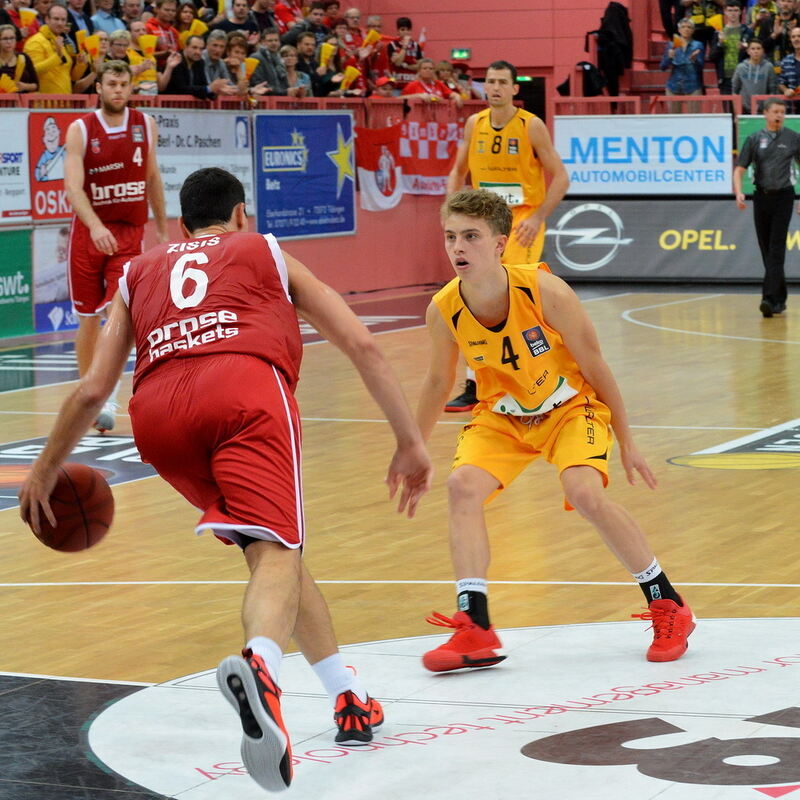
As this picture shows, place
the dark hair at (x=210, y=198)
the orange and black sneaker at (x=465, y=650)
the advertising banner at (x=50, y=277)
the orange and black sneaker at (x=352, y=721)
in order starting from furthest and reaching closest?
the advertising banner at (x=50, y=277) → the orange and black sneaker at (x=465, y=650) → the orange and black sneaker at (x=352, y=721) → the dark hair at (x=210, y=198)

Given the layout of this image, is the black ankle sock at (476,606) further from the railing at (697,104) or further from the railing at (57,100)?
the railing at (697,104)

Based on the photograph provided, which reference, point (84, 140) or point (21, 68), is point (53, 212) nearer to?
point (21, 68)

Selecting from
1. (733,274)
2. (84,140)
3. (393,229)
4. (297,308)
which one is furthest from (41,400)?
(733,274)

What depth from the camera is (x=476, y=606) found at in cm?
526

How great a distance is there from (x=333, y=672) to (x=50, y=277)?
41.5 ft

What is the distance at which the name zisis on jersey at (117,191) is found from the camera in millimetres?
10523

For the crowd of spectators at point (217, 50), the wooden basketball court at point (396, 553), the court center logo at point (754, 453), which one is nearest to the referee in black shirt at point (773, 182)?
the wooden basketball court at point (396, 553)

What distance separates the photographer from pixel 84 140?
10.4 m

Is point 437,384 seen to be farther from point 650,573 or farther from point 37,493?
point 37,493

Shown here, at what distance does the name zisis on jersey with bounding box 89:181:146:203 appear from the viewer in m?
10.5

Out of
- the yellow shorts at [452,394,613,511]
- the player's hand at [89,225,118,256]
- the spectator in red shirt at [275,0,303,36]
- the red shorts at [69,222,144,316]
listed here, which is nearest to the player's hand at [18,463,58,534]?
the yellow shorts at [452,394,613,511]

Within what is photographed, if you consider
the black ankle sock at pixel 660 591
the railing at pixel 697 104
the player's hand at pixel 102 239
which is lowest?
the black ankle sock at pixel 660 591

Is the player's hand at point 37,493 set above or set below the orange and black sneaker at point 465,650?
above

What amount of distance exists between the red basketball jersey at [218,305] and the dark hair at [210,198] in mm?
82
